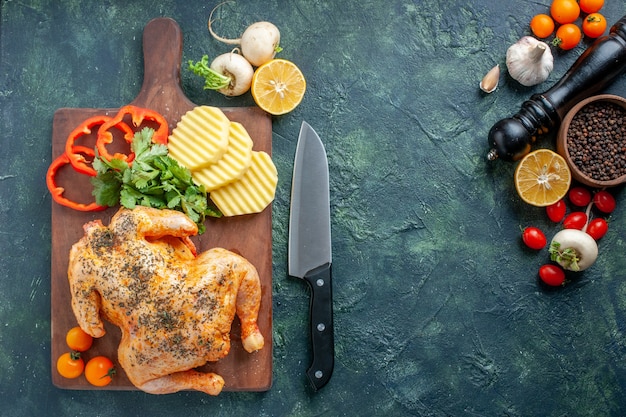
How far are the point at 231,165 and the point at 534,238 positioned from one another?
161cm

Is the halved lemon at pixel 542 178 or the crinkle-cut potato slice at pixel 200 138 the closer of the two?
the crinkle-cut potato slice at pixel 200 138

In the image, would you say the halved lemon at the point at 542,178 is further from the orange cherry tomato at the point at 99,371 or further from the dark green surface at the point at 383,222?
the orange cherry tomato at the point at 99,371

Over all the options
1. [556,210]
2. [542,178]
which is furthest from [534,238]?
[542,178]

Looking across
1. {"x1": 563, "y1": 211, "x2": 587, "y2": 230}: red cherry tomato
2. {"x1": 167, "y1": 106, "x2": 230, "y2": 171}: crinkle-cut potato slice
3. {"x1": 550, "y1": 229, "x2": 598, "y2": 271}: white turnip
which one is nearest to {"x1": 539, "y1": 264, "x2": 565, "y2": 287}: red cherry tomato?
{"x1": 550, "y1": 229, "x2": 598, "y2": 271}: white turnip

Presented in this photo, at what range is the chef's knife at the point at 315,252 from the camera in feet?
11.7

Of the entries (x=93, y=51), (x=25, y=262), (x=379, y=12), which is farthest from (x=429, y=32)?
(x=25, y=262)

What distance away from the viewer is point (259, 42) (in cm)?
354

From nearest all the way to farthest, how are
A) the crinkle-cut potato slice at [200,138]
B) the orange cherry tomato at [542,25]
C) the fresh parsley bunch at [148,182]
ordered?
the fresh parsley bunch at [148,182] → the crinkle-cut potato slice at [200,138] → the orange cherry tomato at [542,25]

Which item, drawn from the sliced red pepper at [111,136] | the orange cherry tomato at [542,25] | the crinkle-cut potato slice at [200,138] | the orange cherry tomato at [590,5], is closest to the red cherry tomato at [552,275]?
the orange cherry tomato at [542,25]

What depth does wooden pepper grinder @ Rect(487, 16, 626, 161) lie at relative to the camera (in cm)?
355

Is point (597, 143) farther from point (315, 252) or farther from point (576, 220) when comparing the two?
point (315, 252)

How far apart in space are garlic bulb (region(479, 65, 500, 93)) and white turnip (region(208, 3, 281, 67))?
109 centimetres

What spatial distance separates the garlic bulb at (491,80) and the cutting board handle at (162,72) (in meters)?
1.53

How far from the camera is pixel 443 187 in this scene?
3.72m
